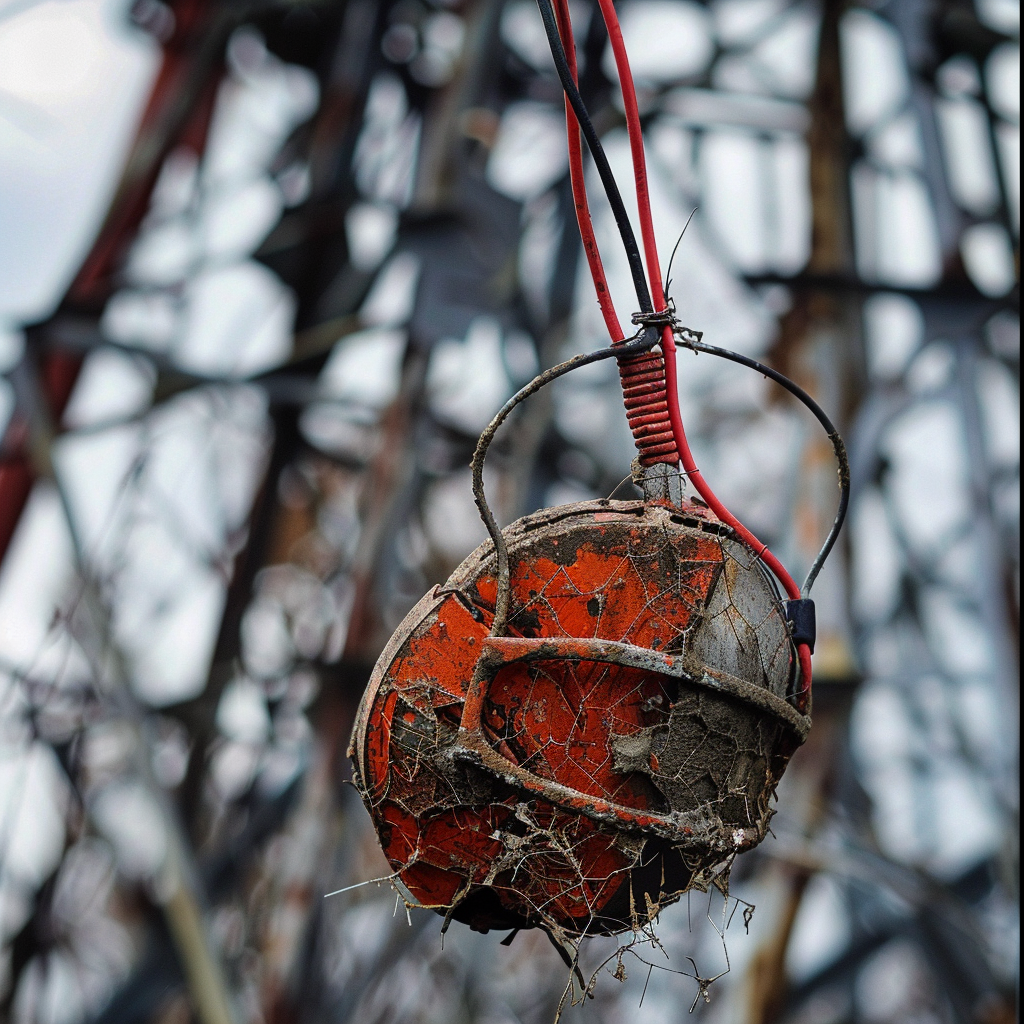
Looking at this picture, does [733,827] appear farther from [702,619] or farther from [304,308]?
[304,308]

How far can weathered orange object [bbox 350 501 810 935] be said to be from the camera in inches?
51.0

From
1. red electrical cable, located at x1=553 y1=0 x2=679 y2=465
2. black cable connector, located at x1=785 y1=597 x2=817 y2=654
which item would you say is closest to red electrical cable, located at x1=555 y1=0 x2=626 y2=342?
red electrical cable, located at x1=553 y1=0 x2=679 y2=465

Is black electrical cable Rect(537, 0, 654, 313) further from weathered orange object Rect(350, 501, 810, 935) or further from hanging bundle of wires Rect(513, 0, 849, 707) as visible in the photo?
weathered orange object Rect(350, 501, 810, 935)

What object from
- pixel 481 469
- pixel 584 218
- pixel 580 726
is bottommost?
pixel 580 726

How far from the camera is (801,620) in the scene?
1.45 metres

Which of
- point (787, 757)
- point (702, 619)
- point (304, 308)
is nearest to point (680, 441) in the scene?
point (702, 619)

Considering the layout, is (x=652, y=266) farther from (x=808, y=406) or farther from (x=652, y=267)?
(x=808, y=406)

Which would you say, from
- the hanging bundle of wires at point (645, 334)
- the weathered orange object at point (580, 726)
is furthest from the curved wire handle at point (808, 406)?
the weathered orange object at point (580, 726)

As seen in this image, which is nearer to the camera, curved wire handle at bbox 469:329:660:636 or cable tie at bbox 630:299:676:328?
curved wire handle at bbox 469:329:660:636

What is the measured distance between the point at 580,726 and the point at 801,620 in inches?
11.7

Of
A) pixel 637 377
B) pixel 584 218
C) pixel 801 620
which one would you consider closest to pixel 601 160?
pixel 584 218

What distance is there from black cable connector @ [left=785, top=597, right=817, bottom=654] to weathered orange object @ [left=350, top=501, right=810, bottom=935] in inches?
2.3

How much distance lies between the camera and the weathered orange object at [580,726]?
4.25ft

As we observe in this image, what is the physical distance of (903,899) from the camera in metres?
3.82
